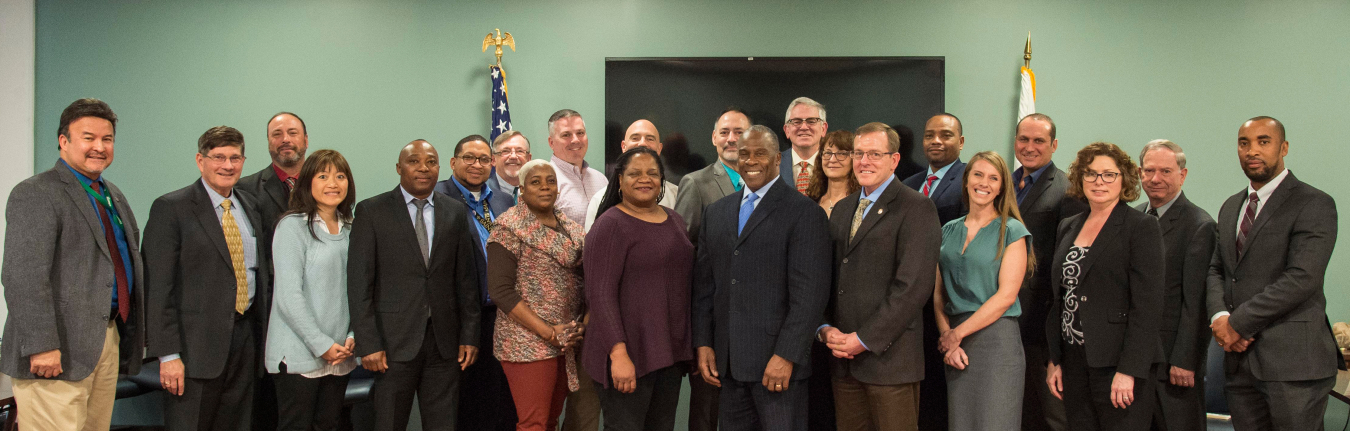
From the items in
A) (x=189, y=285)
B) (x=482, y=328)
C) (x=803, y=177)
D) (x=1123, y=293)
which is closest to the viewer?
(x=1123, y=293)

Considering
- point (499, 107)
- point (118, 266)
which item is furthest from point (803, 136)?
point (118, 266)

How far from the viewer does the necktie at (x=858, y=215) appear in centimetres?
292

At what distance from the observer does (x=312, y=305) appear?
10.4 feet

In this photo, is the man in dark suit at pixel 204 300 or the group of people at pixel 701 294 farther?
the man in dark suit at pixel 204 300

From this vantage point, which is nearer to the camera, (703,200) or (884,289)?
(884,289)

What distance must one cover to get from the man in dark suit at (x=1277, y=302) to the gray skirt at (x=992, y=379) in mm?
1098

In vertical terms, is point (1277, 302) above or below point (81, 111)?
below

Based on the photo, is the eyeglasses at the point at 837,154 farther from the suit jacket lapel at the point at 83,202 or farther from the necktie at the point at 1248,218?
the suit jacket lapel at the point at 83,202

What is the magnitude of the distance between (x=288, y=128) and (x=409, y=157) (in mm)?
1120

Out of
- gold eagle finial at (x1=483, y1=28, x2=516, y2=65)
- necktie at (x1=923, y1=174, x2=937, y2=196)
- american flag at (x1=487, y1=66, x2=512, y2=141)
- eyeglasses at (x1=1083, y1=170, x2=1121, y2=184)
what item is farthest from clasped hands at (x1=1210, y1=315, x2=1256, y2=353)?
gold eagle finial at (x1=483, y1=28, x2=516, y2=65)

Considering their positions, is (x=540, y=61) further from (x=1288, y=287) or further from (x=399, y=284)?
(x=1288, y=287)

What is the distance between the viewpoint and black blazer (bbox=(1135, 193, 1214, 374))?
10.6ft

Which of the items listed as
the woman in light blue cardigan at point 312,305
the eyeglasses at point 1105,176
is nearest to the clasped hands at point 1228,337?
the eyeglasses at point 1105,176

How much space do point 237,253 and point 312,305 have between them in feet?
1.40
